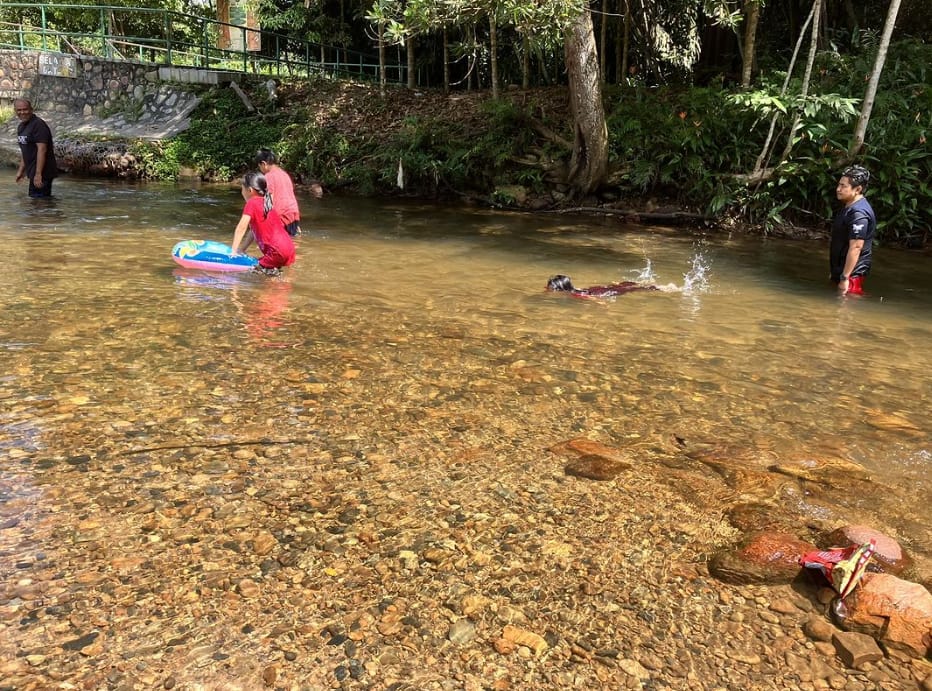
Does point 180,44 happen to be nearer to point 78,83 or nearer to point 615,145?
point 78,83

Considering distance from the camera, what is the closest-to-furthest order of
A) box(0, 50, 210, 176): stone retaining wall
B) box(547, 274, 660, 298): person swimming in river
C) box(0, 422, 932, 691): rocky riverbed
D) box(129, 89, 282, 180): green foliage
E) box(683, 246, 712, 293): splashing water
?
box(0, 422, 932, 691): rocky riverbed
box(547, 274, 660, 298): person swimming in river
box(683, 246, 712, 293): splashing water
box(129, 89, 282, 180): green foliage
box(0, 50, 210, 176): stone retaining wall

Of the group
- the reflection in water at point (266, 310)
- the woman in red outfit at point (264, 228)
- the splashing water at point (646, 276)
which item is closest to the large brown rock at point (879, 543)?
the reflection in water at point (266, 310)

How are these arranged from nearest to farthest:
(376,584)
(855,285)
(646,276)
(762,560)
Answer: (376,584)
(762,560)
(855,285)
(646,276)

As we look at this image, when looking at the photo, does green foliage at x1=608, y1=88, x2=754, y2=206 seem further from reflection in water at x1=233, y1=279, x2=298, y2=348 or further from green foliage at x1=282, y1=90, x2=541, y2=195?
reflection in water at x1=233, y1=279, x2=298, y2=348

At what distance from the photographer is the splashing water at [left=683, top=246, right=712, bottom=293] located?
7961 millimetres

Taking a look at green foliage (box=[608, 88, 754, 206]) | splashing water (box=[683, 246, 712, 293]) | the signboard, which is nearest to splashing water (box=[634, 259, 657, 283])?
splashing water (box=[683, 246, 712, 293])

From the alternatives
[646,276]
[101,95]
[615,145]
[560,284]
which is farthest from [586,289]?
[101,95]

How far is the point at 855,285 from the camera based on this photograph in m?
7.72

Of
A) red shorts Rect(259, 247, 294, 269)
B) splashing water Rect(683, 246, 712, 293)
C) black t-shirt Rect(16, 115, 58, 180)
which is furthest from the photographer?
black t-shirt Rect(16, 115, 58, 180)

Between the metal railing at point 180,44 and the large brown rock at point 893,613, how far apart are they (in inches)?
827

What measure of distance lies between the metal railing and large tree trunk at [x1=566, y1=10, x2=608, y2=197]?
10.3 meters

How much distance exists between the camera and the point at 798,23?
1485 cm

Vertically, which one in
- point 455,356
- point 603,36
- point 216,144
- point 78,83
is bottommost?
point 455,356

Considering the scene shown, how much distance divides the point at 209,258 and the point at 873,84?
9.56m
